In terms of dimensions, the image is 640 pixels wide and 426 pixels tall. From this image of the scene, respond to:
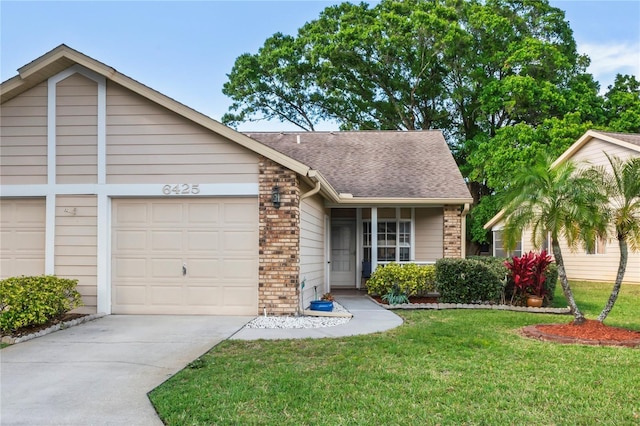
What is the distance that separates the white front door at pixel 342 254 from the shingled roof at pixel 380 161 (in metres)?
1.73

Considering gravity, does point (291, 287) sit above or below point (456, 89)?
below

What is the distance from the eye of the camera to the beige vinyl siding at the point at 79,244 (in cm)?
956

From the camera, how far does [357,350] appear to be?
6758 mm

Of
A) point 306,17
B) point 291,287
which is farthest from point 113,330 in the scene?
point 306,17

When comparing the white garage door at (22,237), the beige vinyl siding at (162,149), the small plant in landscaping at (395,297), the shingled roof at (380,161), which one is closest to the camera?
the beige vinyl siding at (162,149)

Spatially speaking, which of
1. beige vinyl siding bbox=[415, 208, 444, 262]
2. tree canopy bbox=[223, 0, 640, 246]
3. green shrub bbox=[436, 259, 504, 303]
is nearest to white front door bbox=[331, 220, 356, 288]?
beige vinyl siding bbox=[415, 208, 444, 262]

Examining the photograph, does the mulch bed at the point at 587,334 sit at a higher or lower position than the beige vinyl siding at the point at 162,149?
lower

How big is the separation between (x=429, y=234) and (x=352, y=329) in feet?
22.9

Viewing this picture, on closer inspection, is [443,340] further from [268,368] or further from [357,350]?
[268,368]

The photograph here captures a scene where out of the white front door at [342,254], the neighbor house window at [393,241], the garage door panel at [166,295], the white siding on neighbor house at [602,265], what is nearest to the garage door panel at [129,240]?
the garage door panel at [166,295]

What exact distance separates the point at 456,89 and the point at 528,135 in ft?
18.8

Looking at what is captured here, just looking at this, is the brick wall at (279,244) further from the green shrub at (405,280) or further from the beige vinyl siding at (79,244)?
the green shrub at (405,280)

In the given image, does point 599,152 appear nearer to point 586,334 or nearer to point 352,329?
point 586,334

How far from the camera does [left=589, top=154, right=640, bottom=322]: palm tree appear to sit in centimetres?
780
